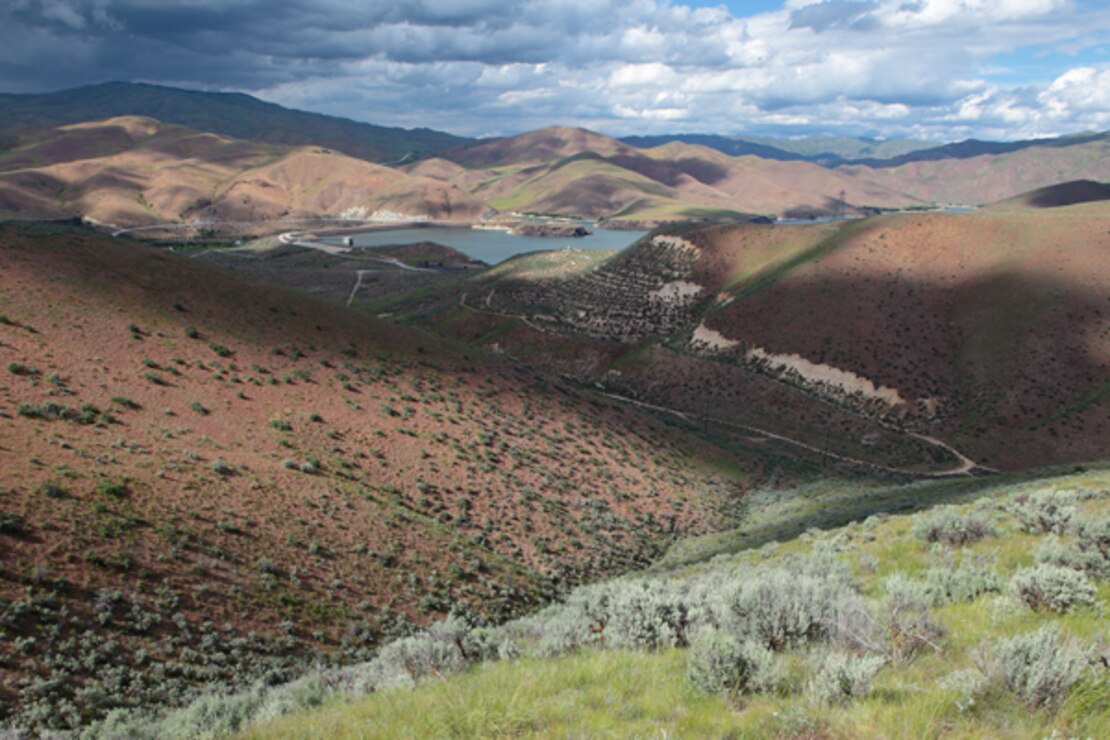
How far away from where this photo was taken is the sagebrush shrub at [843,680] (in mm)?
5316

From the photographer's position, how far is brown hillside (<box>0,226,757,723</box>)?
46.9ft

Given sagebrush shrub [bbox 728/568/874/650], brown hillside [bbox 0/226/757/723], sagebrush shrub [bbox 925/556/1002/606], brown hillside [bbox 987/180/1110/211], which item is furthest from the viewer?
brown hillside [bbox 987/180/1110/211]

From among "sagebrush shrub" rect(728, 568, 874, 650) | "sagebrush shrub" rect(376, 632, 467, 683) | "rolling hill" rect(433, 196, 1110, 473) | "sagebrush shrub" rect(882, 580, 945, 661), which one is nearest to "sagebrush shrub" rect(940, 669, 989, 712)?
"sagebrush shrub" rect(882, 580, 945, 661)

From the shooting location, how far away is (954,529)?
1238 centimetres

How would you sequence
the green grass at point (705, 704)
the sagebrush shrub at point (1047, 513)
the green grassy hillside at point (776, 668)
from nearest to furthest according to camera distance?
1. the green grass at point (705, 704)
2. the green grassy hillside at point (776, 668)
3. the sagebrush shrub at point (1047, 513)

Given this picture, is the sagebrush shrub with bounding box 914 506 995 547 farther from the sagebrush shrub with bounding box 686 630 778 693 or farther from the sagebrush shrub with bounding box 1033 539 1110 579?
the sagebrush shrub with bounding box 686 630 778 693

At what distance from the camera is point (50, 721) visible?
1075 centimetres

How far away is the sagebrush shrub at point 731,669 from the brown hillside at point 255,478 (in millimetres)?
10906

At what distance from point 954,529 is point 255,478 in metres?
18.7

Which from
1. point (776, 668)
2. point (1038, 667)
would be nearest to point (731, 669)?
point (776, 668)

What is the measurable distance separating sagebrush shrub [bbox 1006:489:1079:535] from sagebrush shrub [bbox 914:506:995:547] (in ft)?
1.89

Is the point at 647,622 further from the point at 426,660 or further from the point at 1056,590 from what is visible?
the point at 1056,590

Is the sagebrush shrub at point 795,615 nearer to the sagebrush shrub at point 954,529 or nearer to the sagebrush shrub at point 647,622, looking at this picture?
the sagebrush shrub at point 647,622

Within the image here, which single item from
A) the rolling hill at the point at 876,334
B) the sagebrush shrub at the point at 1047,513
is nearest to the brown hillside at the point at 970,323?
the rolling hill at the point at 876,334
